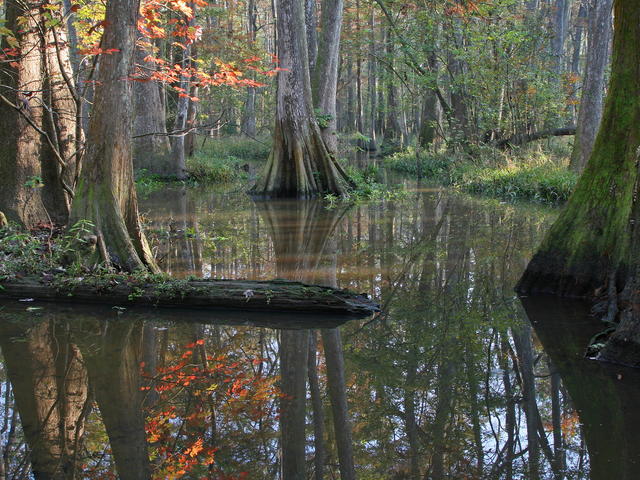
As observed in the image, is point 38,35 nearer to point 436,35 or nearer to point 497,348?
point 497,348

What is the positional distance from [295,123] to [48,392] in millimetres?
11513

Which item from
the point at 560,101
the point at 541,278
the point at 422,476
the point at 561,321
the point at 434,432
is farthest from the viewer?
the point at 560,101

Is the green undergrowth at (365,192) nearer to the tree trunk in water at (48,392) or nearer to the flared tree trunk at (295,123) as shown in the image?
the flared tree trunk at (295,123)

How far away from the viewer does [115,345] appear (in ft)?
17.3

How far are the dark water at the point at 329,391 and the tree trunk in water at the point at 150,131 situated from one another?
12614 millimetres

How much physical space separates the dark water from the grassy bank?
25.6 feet

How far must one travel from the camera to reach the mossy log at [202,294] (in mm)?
6094

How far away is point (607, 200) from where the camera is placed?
6426mm

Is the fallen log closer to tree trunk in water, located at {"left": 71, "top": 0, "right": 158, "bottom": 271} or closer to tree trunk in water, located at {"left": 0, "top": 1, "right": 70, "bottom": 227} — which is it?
→ tree trunk in water, located at {"left": 0, "top": 1, "right": 70, "bottom": 227}

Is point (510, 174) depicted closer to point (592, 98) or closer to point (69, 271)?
point (592, 98)

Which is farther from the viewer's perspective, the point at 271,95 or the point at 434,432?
the point at 271,95

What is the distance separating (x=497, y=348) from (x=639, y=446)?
1806mm

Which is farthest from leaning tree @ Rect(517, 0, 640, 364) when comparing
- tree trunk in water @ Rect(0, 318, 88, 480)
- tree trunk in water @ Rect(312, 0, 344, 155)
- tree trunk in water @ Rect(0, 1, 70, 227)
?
tree trunk in water @ Rect(312, 0, 344, 155)

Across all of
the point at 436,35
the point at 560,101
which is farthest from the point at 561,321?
the point at 436,35
